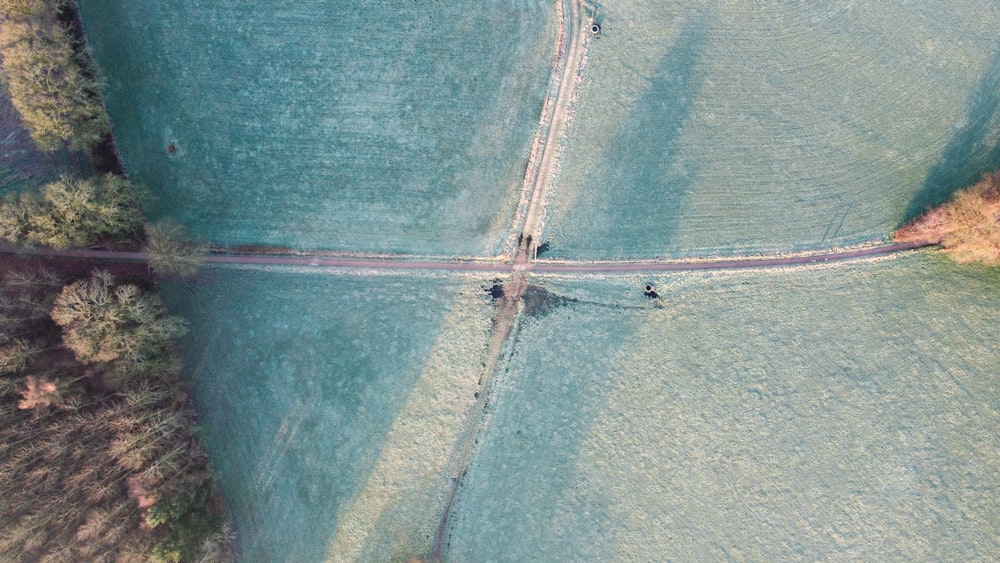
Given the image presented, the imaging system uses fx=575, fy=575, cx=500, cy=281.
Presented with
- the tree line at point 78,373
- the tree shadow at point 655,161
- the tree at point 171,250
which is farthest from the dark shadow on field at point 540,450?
the tree at point 171,250

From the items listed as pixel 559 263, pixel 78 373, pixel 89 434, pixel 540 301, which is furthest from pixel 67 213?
pixel 559 263

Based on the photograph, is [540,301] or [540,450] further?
[540,301]

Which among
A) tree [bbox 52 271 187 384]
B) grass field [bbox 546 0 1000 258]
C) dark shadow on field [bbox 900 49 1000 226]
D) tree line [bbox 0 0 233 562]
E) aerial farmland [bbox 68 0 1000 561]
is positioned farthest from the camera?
dark shadow on field [bbox 900 49 1000 226]

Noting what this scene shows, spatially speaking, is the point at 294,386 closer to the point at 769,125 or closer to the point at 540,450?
the point at 540,450

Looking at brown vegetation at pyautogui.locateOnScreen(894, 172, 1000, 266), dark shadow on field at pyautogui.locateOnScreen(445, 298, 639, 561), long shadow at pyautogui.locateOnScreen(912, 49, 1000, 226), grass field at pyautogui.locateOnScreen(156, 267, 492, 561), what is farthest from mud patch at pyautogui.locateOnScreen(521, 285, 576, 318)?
long shadow at pyautogui.locateOnScreen(912, 49, 1000, 226)

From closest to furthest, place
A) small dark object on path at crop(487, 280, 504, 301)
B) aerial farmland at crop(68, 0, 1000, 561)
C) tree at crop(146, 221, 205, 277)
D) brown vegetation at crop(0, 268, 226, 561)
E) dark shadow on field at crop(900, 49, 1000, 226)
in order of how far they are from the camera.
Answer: brown vegetation at crop(0, 268, 226, 561), tree at crop(146, 221, 205, 277), aerial farmland at crop(68, 0, 1000, 561), small dark object on path at crop(487, 280, 504, 301), dark shadow on field at crop(900, 49, 1000, 226)

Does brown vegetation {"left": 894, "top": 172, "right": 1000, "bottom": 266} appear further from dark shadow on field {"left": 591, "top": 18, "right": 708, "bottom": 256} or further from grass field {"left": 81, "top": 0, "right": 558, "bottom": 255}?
grass field {"left": 81, "top": 0, "right": 558, "bottom": 255}
